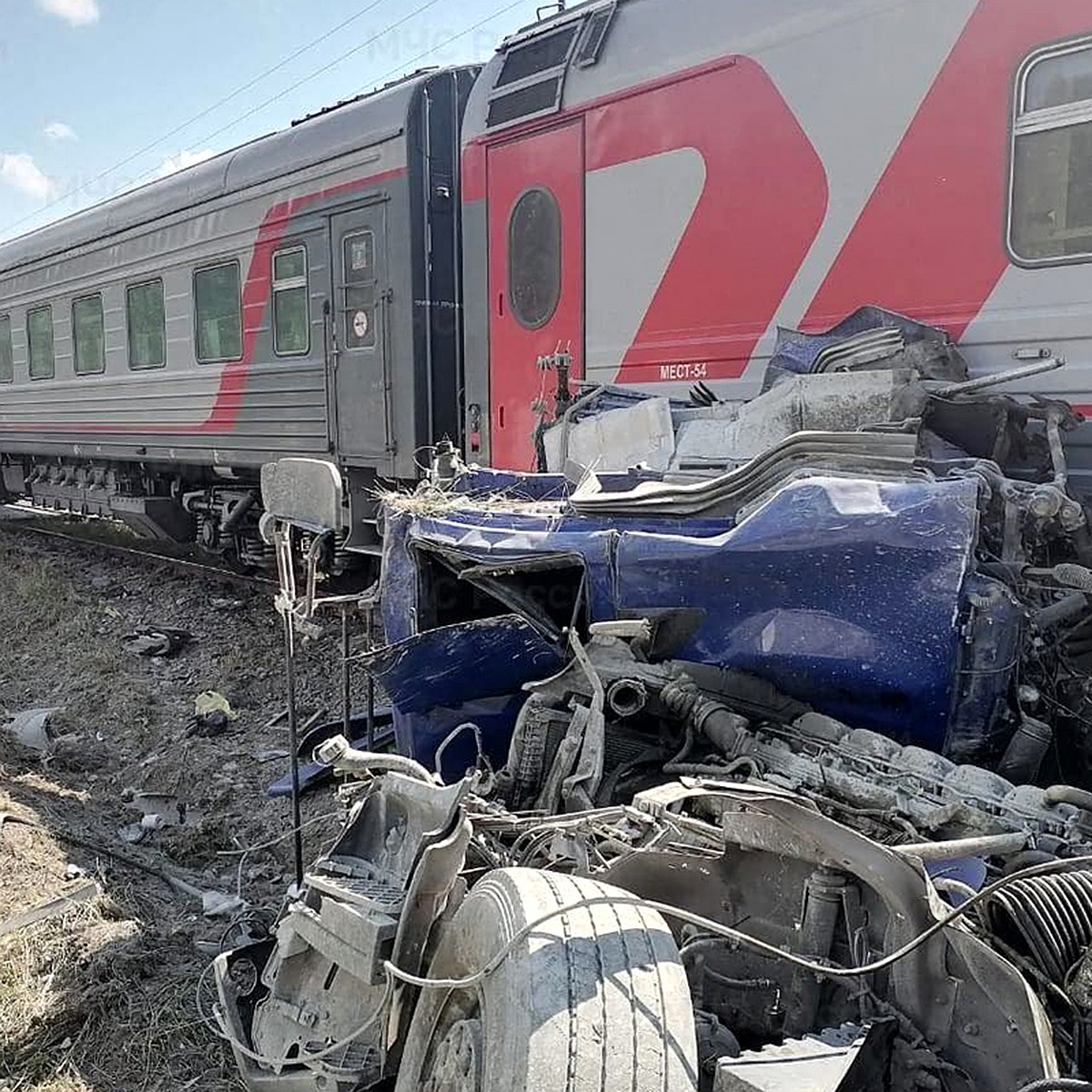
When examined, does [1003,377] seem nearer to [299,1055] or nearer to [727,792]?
[727,792]

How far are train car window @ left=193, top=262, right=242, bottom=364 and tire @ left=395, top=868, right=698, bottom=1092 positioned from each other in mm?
7368

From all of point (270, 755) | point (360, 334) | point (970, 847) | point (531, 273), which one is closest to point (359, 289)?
point (360, 334)

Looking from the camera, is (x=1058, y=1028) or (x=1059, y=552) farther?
(x=1059, y=552)

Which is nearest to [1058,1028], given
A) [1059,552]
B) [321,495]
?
[1059,552]

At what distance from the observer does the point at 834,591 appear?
2.70m

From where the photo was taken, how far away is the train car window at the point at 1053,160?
3920mm

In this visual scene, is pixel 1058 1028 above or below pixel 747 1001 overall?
above

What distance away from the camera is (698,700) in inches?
116

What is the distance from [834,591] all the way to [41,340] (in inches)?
476

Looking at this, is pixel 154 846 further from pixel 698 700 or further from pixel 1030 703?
pixel 1030 703

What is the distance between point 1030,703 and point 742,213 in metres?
2.93

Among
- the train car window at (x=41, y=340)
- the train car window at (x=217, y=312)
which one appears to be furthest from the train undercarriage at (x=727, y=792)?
the train car window at (x=41, y=340)

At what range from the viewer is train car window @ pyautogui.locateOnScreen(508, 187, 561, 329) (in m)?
6.12

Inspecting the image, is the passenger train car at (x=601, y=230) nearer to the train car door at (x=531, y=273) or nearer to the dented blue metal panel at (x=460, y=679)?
the train car door at (x=531, y=273)
